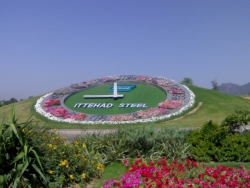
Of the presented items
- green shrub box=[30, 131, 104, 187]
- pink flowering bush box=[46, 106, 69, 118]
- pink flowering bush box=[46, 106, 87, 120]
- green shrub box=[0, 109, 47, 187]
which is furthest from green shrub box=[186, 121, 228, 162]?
pink flowering bush box=[46, 106, 69, 118]

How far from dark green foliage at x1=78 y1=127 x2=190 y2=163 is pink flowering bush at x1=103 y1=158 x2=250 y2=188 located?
2.31ft

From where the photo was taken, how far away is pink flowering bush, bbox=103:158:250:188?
5340 mm

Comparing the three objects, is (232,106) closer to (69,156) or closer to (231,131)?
(231,131)

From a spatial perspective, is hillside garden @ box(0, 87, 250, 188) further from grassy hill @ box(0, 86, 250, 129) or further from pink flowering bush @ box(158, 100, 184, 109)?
pink flowering bush @ box(158, 100, 184, 109)

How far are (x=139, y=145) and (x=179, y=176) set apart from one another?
5.58 feet

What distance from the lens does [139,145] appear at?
734 centimetres

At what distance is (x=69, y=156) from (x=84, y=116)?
10.3 metres

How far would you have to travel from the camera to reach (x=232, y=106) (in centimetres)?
1736

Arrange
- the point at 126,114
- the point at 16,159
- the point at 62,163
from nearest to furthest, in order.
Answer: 1. the point at 16,159
2. the point at 62,163
3. the point at 126,114

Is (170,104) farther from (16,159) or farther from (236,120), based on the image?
(16,159)

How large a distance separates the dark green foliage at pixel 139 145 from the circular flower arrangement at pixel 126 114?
7.42 m

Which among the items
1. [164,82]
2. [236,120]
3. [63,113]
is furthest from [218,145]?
[164,82]

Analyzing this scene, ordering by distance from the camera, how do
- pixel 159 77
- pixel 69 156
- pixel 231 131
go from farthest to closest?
1. pixel 159 77
2. pixel 231 131
3. pixel 69 156

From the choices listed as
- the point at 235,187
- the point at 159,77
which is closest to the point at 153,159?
the point at 235,187
